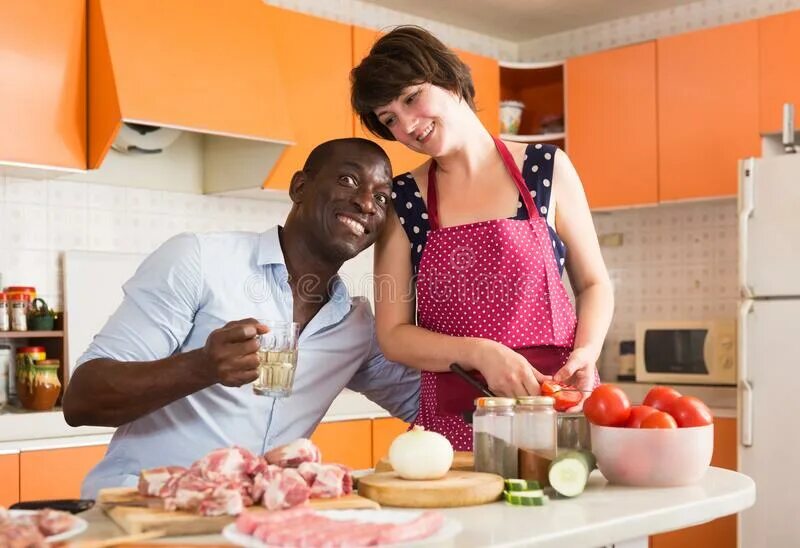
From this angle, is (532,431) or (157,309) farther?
(157,309)

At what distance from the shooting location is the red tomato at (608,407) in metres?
1.47

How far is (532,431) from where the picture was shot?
1.44 m

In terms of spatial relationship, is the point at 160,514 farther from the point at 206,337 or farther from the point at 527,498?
the point at 206,337

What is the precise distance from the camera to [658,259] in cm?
477

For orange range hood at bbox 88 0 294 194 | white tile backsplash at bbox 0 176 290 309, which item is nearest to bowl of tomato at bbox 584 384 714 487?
orange range hood at bbox 88 0 294 194

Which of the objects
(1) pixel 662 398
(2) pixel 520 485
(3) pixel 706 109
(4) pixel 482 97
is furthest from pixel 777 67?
(2) pixel 520 485

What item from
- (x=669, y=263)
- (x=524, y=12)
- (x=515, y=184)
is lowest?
(x=669, y=263)

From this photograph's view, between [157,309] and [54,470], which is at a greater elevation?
[157,309]

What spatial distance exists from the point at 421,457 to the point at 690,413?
41 cm

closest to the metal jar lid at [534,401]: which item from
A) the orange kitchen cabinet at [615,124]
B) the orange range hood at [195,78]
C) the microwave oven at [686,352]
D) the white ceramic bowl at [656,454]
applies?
the white ceramic bowl at [656,454]

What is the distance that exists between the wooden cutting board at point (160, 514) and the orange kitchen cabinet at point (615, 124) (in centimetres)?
342

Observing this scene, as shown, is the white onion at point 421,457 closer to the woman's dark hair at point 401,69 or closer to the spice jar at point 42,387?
the woman's dark hair at point 401,69

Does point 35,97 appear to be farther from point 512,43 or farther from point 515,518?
point 512,43

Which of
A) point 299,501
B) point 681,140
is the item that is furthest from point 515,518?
point 681,140
